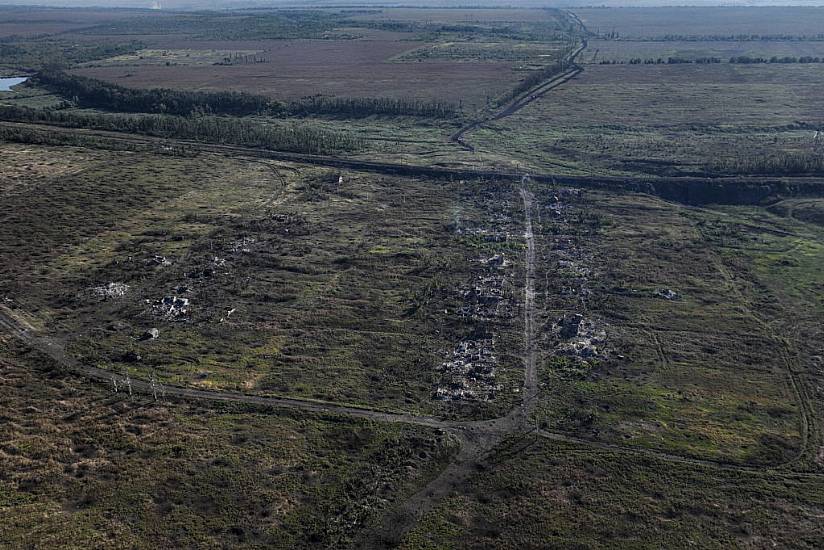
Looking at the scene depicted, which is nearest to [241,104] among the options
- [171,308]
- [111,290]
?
[111,290]

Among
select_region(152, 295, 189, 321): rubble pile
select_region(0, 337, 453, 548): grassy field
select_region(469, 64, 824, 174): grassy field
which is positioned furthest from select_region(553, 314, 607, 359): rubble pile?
select_region(469, 64, 824, 174): grassy field

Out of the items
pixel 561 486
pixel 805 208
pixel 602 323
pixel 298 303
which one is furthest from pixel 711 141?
pixel 561 486

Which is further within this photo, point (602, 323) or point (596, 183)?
point (596, 183)

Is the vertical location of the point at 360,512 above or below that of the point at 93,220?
below

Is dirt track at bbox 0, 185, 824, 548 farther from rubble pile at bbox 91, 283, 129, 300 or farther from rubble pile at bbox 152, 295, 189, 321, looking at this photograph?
rubble pile at bbox 152, 295, 189, 321

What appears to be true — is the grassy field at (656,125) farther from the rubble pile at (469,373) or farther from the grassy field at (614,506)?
the grassy field at (614,506)

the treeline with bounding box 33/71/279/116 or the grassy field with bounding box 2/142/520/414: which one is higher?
the treeline with bounding box 33/71/279/116

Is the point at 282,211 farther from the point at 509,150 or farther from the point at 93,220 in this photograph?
the point at 509,150
